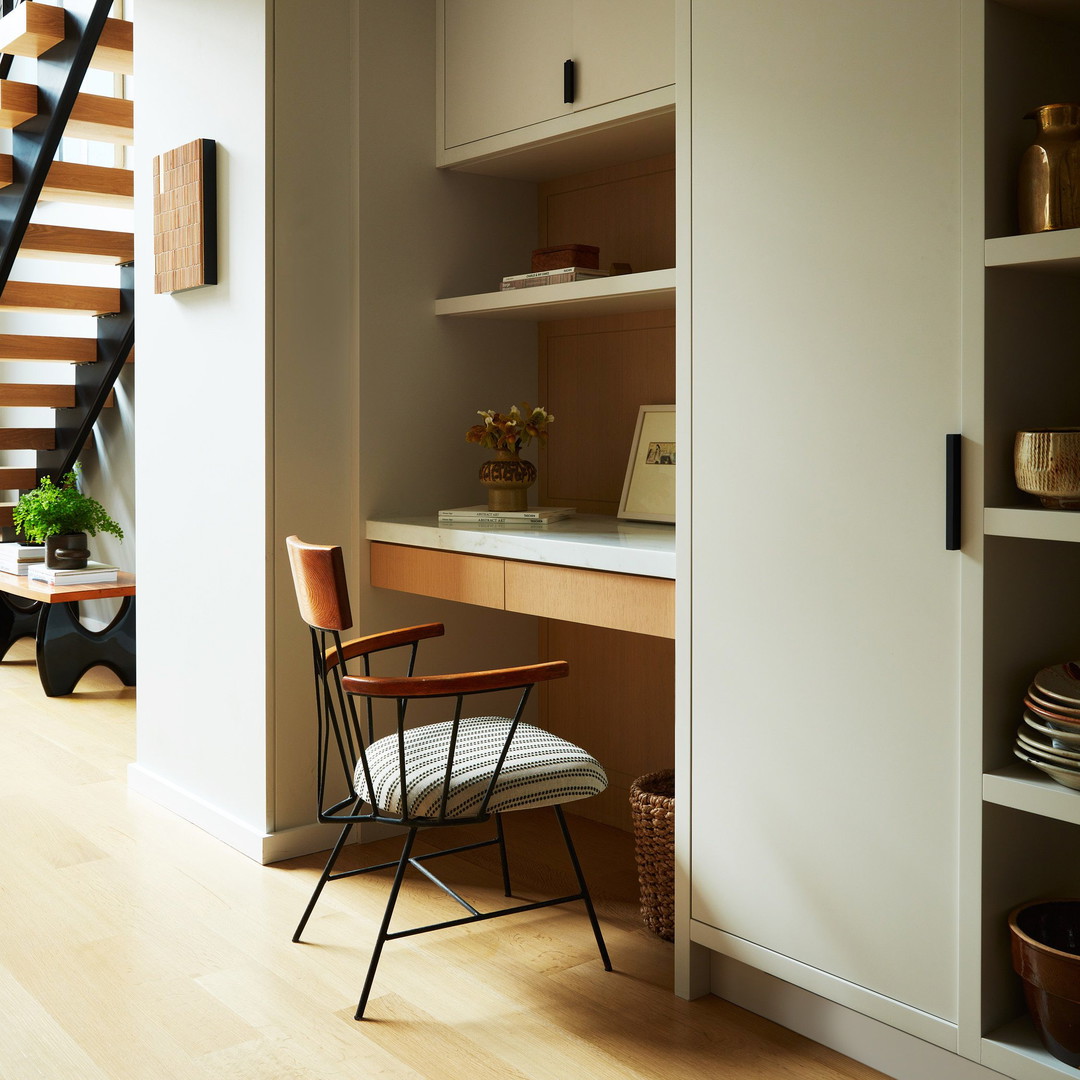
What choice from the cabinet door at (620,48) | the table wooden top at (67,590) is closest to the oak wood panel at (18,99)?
the table wooden top at (67,590)

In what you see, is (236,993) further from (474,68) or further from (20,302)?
(20,302)

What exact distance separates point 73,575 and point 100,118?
5.60ft

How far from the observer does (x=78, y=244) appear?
4461 mm

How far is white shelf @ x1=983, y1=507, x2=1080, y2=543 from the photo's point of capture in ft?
4.93

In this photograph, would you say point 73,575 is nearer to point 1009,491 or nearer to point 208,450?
point 208,450

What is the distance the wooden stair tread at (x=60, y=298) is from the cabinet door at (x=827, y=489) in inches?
137

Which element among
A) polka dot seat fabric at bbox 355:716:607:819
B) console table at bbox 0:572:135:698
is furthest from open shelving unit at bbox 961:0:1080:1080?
console table at bbox 0:572:135:698

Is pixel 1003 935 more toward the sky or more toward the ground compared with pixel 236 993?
more toward the sky

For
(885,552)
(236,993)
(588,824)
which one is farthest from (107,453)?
(885,552)

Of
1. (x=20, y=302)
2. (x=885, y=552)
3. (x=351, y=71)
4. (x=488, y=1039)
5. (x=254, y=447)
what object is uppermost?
(x=351, y=71)

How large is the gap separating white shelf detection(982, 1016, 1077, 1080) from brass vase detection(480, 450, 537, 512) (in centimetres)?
158

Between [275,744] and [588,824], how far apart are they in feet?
2.86

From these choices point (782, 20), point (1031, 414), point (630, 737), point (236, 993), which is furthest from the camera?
point (630, 737)

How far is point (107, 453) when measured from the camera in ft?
18.4
